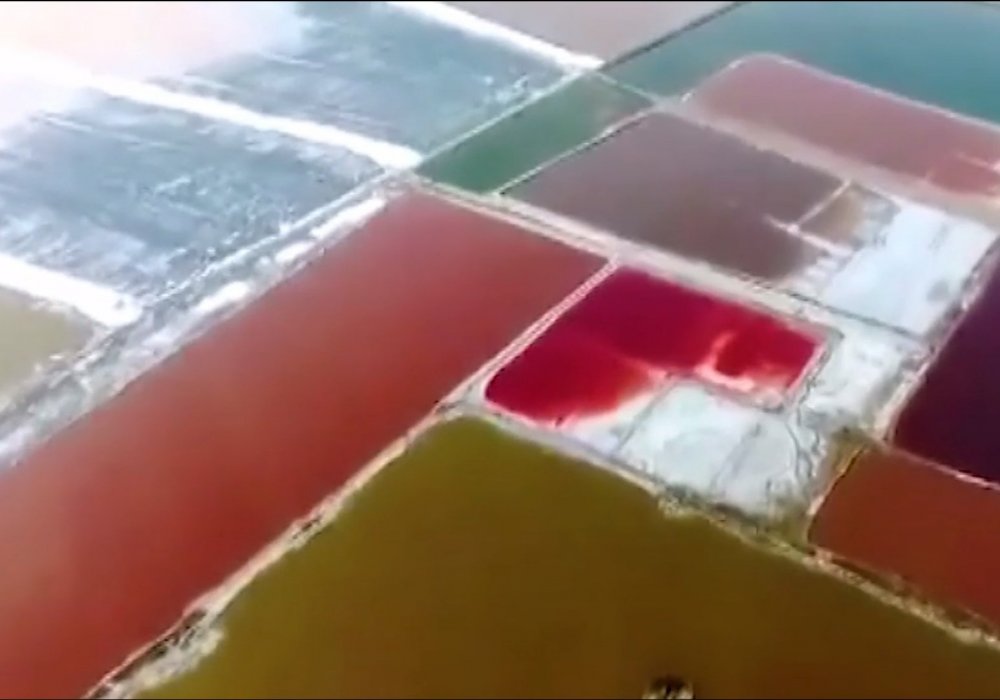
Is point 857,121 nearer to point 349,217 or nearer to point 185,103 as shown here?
point 349,217

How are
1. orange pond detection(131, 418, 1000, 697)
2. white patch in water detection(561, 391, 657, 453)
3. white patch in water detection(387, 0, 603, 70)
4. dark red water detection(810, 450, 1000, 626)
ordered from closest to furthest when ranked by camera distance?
orange pond detection(131, 418, 1000, 697) < dark red water detection(810, 450, 1000, 626) < white patch in water detection(561, 391, 657, 453) < white patch in water detection(387, 0, 603, 70)

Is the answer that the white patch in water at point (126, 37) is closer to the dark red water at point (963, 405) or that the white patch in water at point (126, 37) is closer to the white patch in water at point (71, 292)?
the white patch in water at point (71, 292)

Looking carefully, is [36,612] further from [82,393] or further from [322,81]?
[322,81]

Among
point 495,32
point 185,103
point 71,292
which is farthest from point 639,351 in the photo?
point 495,32

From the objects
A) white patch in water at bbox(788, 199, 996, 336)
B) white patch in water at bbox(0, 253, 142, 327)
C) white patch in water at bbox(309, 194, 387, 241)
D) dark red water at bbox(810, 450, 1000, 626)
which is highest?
white patch in water at bbox(0, 253, 142, 327)

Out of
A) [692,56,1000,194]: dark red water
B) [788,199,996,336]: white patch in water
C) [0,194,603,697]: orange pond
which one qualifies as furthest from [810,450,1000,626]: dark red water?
[692,56,1000,194]: dark red water

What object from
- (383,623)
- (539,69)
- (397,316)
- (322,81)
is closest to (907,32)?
(539,69)

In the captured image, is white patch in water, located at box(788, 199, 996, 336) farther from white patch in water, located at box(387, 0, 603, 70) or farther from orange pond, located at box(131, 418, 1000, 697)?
A: white patch in water, located at box(387, 0, 603, 70)
